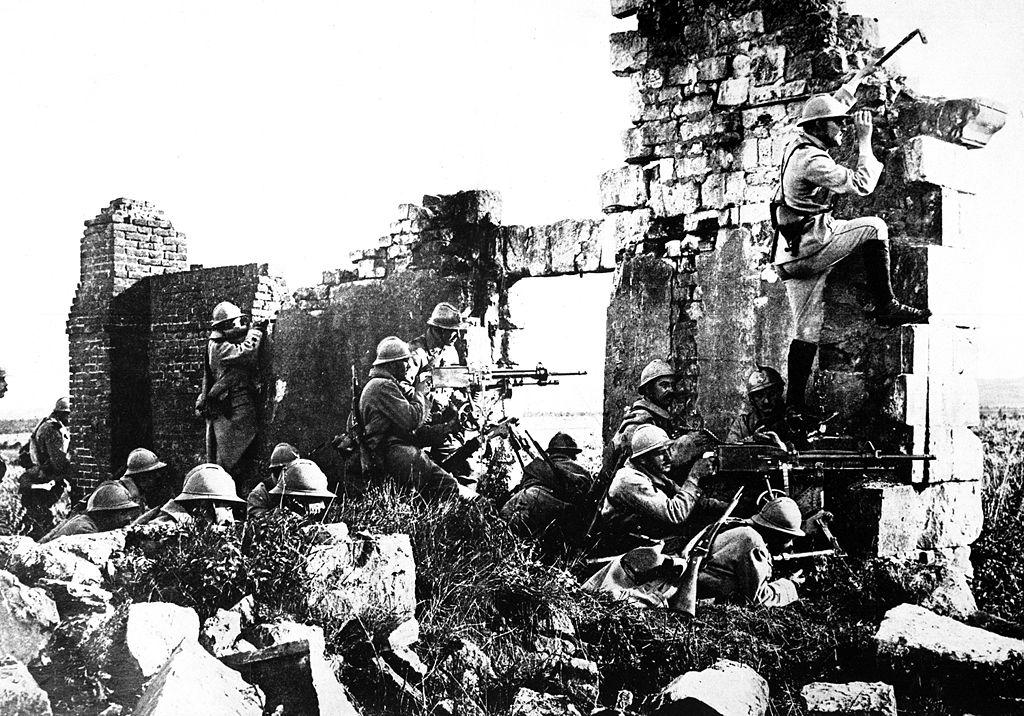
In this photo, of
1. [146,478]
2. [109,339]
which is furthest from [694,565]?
[109,339]

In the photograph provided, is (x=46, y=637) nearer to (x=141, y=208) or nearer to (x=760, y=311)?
(x=760, y=311)

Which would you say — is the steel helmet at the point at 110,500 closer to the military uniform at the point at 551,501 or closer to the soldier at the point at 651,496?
the military uniform at the point at 551,501

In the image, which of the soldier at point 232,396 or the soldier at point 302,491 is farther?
the soldier at point 232,396

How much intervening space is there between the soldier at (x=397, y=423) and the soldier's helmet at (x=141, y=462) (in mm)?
2517

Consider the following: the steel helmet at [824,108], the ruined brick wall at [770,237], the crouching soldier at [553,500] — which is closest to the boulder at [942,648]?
the ruined brick wall at [770,237]

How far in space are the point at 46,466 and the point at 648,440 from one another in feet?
24.3

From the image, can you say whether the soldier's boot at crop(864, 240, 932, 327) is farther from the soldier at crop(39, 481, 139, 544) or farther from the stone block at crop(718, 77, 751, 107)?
the soldier at crop(39, 481, 139, 544)

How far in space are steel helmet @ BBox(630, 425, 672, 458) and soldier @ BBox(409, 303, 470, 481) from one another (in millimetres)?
2156

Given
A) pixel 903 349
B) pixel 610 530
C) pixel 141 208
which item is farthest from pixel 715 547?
pixel 141 208

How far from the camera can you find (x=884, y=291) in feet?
19.0

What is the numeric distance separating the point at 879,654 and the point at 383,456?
4.52 metres

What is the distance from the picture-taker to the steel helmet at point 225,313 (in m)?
9.52

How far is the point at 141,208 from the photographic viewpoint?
10344mm

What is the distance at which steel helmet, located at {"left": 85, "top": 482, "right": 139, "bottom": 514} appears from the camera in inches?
310
